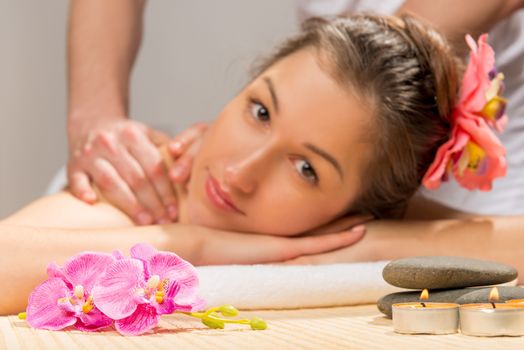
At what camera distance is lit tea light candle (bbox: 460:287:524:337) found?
0.93 metres

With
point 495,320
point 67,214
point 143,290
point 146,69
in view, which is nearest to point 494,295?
point 495,320

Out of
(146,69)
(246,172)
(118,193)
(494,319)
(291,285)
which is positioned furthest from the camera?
(146,69)

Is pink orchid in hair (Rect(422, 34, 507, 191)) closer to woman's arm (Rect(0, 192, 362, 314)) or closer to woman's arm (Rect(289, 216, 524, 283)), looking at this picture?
woman's arm (Rect(289, 216, 524, 283))

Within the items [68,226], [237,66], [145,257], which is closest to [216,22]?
[237,66]

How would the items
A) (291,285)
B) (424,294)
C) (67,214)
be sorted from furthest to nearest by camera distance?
(67,214) < (291,285) < (424,294)

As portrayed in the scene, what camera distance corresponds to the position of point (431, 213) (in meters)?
1.86

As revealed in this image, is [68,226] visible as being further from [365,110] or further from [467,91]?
[467,91]

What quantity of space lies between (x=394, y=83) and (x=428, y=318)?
73 centimetres

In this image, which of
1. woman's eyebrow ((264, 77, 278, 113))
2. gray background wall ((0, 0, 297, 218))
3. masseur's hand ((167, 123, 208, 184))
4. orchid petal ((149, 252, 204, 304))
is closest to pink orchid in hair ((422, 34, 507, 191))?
woman's eyebrow ((264, 77, 278, 113))

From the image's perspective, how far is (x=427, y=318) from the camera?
963mm

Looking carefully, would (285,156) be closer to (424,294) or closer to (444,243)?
(444,243)

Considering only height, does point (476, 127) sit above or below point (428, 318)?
above

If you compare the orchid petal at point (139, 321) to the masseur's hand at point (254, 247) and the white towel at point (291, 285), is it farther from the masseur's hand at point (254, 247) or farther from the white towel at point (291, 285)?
the masseur's hand at point (254, 247)

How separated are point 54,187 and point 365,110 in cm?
75
